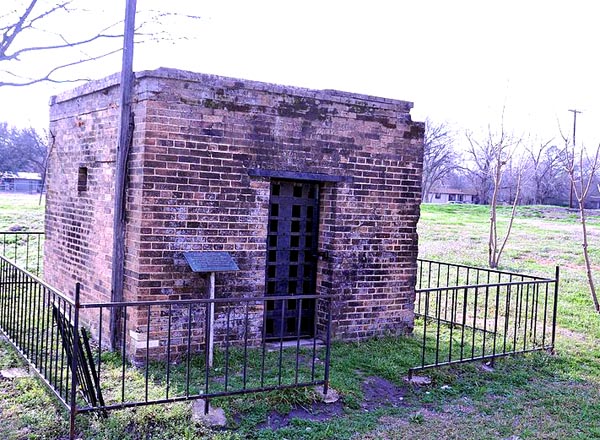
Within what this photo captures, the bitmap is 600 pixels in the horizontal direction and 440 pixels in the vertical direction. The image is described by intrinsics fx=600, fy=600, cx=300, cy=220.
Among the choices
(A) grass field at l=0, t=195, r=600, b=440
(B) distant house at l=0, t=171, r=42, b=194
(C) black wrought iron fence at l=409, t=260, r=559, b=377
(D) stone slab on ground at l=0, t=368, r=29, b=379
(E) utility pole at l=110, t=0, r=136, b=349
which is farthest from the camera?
(B) distant house at l=0, t=171, r=42, b=194

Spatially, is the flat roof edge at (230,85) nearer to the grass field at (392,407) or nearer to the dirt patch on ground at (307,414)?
the grass field at (392,407)

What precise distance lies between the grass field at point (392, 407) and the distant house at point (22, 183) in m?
43.7

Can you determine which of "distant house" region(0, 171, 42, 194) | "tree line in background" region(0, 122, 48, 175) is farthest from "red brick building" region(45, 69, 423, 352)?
"distant house" region(0, 171, 42, 194)

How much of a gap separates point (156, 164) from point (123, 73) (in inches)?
42.2

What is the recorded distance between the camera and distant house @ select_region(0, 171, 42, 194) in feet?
151

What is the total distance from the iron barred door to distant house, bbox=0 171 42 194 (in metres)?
42.8

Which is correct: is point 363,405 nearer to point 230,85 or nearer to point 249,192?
point 249,192

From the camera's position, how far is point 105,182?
6.84 metres

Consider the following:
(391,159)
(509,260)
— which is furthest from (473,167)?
(391,159)

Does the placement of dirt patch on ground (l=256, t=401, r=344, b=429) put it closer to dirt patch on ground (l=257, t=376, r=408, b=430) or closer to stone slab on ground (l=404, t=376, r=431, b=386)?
dirt patch on ground (l=257, t=376, r=408, b=430)

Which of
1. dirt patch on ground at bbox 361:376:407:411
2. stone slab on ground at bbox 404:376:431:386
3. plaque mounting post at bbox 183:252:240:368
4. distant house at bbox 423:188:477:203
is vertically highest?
distant house at bbox 423:188:477:203

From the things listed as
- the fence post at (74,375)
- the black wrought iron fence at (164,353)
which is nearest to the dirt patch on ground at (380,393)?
the black wrought iron fence at (164,353)

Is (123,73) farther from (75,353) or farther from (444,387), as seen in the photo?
(444,387)

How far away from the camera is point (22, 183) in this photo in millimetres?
48781
